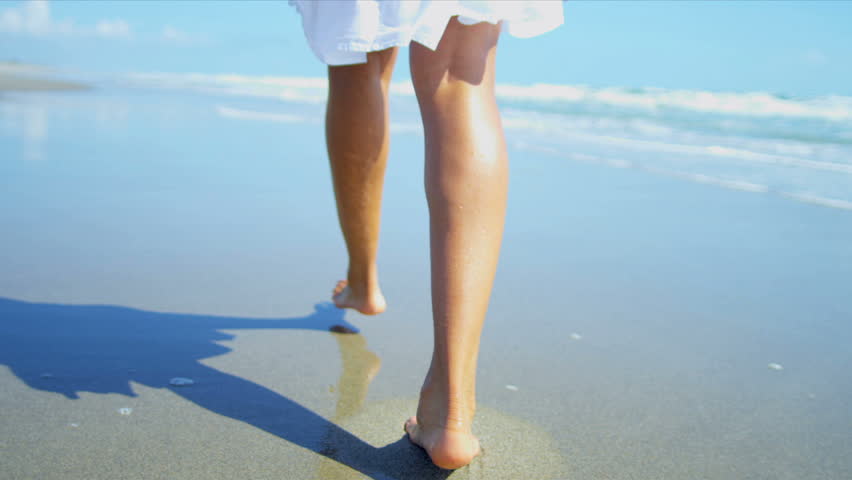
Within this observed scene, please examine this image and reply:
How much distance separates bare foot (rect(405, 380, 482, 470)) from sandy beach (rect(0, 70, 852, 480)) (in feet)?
0.23

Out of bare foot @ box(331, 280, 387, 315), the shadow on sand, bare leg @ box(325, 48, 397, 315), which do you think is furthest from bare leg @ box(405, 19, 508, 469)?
bare foot @ box(331, 280, 387, 315)

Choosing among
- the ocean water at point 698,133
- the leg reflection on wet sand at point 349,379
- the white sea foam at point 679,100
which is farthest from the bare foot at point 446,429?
the white sea foam at point 679,100

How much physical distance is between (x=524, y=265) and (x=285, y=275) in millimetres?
757

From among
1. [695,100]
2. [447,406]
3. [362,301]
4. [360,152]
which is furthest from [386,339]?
[695,100]

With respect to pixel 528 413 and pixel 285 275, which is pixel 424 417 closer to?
pixel 528 413

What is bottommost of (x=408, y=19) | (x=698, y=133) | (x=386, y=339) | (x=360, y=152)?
(x=698, y=133)

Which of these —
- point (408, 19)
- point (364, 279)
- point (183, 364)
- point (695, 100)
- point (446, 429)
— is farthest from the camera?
point (695, 100)

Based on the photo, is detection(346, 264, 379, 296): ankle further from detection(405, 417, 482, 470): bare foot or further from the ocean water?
the ocean water

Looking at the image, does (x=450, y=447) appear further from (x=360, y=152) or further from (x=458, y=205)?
(x=360, y=152)

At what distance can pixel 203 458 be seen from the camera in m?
1.16

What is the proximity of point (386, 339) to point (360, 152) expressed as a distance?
1.50 ft

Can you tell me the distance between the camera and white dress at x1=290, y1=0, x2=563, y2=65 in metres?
1.00

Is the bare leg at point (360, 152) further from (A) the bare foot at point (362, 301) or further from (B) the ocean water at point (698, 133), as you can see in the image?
(B) the ocean water at point (698, 133)

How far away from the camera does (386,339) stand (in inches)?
67.8
